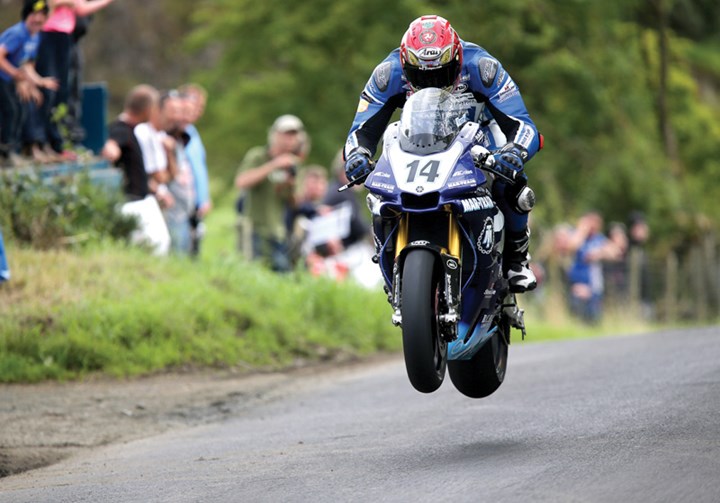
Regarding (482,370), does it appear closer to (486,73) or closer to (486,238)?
(486,238)

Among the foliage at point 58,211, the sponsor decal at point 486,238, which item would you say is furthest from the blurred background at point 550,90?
the sponsor decal at point 486,238

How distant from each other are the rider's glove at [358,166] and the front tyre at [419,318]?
2.24 feet

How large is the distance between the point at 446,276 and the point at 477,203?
49 cm

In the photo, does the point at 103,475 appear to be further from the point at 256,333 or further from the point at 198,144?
the point at 198,144

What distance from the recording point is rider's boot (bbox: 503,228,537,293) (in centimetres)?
848

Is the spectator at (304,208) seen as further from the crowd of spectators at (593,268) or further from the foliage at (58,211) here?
the crowd of spectators at (593,268)

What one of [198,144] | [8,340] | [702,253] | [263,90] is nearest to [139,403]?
[8,340]

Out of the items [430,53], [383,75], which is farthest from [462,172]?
[383,75]

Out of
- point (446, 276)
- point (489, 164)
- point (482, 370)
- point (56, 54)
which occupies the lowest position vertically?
point (482, 370)

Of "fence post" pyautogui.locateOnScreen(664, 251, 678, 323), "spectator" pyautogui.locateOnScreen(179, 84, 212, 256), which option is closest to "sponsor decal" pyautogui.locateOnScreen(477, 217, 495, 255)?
"spectator" pyautogui.locateOnScreen(179, 84, 212, 256)

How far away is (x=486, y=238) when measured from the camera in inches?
312

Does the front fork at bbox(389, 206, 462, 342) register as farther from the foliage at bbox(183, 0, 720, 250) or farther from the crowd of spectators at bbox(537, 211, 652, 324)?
the foliage at bbox(183, 0, 720, 250)

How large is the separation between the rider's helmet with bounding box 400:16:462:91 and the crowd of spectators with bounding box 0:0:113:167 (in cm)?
644

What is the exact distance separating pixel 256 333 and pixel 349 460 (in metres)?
5.94
